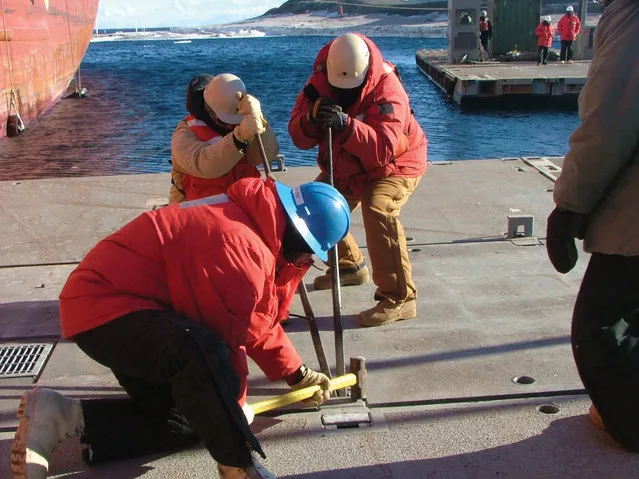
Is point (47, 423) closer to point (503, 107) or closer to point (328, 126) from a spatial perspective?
point (328, 126)

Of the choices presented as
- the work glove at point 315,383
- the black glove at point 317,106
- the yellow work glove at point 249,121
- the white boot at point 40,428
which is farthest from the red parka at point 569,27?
the white boot at point 40,428

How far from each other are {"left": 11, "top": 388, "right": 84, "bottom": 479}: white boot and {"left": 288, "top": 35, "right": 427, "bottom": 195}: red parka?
201 centimetres

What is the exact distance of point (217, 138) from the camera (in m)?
4.14

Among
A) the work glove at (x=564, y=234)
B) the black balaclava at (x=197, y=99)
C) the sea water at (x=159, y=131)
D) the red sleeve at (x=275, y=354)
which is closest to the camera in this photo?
the work glove at (x=564, y=234)

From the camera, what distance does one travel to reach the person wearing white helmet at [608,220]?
264 centimetres

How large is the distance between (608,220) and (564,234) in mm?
152

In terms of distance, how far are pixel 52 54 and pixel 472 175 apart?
1932cm

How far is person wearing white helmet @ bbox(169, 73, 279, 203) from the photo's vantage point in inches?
154

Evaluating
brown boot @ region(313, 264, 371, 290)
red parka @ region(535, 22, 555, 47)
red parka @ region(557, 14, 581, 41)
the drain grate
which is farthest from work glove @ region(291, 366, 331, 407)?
red parka @ region(557, 14, 581, 41)

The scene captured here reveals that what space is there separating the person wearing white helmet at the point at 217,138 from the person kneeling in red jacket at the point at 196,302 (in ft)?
3.14

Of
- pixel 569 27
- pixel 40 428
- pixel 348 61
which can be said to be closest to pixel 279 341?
pixel 40 428

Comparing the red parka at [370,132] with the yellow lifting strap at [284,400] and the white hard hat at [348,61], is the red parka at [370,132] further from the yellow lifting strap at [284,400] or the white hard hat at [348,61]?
the yellow lifting strap at [284,400]

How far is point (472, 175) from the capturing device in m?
7.64

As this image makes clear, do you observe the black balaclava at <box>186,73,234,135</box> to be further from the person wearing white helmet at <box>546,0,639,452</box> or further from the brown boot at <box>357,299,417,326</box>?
the person wearing white helmet at <box>546,0,639,452</box>
